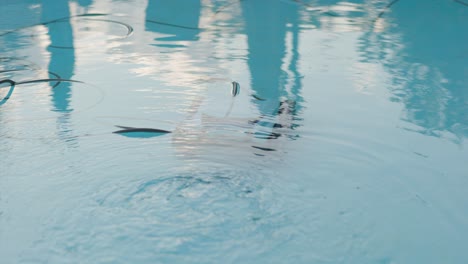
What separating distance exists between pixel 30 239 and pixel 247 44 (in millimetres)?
3277

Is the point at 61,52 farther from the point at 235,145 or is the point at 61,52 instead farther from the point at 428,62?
the point at 428,62

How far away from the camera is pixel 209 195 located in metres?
2.69

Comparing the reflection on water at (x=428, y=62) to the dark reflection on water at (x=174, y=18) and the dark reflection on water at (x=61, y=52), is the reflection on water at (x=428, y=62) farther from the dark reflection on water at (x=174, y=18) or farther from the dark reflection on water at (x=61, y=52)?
the dark reflection on water at (x=61, y=52)

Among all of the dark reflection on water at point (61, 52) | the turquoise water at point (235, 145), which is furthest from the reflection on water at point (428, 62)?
the dark reflection on water at point (61, 52)

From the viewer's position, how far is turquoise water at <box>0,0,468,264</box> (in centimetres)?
242

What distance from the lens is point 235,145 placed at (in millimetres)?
3199

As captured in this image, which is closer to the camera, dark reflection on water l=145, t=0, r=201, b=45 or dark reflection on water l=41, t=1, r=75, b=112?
dark reflection on water l=41, t=1, r=75, b=112

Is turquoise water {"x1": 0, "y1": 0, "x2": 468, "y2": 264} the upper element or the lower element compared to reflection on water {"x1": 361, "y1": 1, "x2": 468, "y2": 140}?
lower

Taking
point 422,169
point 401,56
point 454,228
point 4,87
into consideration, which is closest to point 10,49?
point 4,87

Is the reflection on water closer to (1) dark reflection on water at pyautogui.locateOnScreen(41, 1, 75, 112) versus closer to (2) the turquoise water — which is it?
(2) the turquoise water

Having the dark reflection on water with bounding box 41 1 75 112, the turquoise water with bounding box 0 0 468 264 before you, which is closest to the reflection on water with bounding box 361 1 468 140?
the turquoise water with bounding box 0 0 468 264

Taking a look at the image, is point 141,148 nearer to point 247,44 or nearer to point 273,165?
point 273,165

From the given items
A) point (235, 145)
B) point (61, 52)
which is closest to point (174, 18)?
point (61, 52)

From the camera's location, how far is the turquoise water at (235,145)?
242 cm
